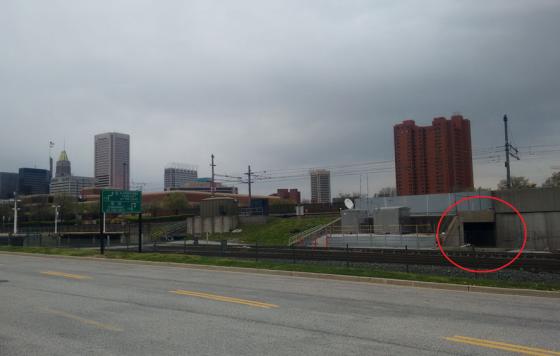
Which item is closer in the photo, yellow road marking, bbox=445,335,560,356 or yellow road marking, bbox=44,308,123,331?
yellow road marking, bbox=445,335,560,356

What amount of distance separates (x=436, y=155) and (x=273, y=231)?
106 ft

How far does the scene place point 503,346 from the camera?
26.1 ft

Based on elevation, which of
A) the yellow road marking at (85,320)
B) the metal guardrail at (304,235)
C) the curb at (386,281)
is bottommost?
the curb at (386,281)

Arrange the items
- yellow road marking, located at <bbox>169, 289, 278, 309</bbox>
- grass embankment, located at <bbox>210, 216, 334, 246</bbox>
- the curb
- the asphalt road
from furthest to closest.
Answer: grass embankment, located at <bbox>210, 216, 334, 246</bbox>
the curb
yellow road marking, located at <bbox>169, 289, 278, 309</bbox>
the asphalt road

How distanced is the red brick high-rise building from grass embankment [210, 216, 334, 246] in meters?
24.2

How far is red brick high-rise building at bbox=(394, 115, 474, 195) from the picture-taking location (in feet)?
239

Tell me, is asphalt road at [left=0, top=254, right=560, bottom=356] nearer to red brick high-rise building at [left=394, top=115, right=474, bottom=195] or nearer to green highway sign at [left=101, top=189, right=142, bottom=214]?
green highway sign at [left=101, top=189, right=142, bottom=214]

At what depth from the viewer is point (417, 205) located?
5672 centimetres

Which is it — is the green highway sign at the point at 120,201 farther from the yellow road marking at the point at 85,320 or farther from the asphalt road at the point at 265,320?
the yellow road marking at the point at 85,320

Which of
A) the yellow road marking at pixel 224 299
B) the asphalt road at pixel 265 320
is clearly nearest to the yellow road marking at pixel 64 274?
the asphalt road at pixel 265 320

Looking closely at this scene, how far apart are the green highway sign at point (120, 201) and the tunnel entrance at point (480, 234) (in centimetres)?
3475

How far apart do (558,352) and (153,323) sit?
7.54m

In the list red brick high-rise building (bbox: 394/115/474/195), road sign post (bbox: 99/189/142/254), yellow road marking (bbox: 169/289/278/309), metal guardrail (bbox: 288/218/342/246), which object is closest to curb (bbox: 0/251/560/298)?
yellow road marking (bbox: 169/289/278/309)

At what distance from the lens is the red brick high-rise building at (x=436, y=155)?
72812 mm
